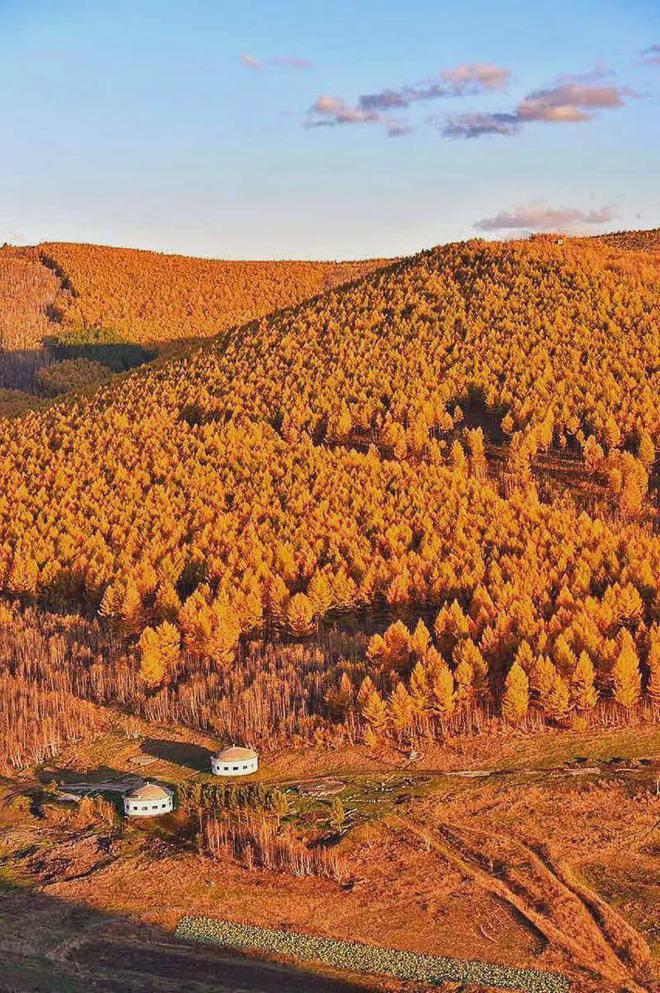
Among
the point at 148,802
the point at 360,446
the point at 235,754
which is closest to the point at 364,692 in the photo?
the point at 235,754

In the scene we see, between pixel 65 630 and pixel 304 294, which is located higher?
pixel 304 294

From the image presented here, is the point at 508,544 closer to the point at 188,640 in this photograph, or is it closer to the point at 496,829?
the point at 188,640

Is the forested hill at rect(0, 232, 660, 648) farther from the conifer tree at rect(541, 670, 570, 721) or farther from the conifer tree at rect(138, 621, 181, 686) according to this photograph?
the conifer tree at rect(541, 670, 570, 721)

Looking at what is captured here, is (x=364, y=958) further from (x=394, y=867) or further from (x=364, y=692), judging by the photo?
(x=364, y=692)

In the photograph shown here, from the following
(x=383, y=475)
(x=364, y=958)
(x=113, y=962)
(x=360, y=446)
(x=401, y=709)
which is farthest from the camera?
(x=360, y=446)

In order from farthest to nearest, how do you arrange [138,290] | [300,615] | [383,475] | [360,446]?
1. [138,290]
2. [360,446]
3. [383,475]
4. [300,615]

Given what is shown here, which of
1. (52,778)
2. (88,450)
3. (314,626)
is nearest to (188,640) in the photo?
(314,626)

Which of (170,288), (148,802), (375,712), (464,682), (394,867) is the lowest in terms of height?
(394,867)
